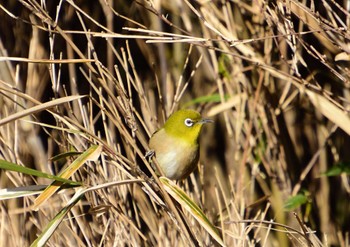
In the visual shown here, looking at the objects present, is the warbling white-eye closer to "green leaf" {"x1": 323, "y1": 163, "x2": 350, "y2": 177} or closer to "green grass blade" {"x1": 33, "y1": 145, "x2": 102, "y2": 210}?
"green leaf" {"x1": 323, "y1": 163, "x2": 350, "y2": 177}

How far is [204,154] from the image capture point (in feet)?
13.2

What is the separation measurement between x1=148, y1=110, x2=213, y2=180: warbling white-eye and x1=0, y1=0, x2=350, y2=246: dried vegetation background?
60 millimetres

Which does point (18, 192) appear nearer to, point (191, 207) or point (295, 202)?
point (191, 207)

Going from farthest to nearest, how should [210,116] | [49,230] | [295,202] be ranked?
1. [210,116]
2. [295,202]
3. [49,230]

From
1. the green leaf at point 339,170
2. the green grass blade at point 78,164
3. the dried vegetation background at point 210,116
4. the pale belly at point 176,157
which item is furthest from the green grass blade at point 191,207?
the green leaf at point 339,170

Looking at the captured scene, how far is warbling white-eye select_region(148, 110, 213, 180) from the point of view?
2685 mm

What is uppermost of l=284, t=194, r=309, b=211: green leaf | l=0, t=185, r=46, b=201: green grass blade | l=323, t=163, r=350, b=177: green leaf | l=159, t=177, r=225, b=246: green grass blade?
l=0, t=185, r=46, b=201: green grass blade

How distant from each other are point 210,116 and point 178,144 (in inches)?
24.6

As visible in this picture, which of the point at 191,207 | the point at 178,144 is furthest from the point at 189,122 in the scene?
the point at 191,207

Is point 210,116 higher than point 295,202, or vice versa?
point 210,116

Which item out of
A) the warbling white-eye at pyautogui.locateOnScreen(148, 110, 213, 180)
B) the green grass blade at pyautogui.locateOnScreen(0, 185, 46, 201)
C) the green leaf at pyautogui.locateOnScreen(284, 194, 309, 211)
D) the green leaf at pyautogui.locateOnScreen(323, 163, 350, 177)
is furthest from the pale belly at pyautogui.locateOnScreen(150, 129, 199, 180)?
the green grass blade at pyautogui.locateOnScreen(0, 185, 46, 201)

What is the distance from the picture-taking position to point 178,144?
2.73 m

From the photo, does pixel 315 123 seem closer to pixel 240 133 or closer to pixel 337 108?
pixel 240 133

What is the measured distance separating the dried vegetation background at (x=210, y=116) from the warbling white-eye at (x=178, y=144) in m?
0.06
